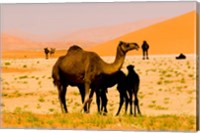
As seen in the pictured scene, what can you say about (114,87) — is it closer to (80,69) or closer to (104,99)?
(104,99)

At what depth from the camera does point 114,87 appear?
21.2 feet

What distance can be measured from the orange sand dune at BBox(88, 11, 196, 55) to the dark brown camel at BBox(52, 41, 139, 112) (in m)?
0.12

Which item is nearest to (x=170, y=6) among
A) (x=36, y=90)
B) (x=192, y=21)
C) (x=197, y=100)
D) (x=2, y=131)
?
(x=192, y=21)

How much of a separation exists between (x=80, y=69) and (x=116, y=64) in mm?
355

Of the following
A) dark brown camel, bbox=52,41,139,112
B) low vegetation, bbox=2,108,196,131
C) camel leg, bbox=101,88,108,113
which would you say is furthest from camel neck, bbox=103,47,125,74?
low vegetation, bbox=2,108,196,131

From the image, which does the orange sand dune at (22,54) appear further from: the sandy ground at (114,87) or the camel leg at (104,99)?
the camel leg at (104,99)

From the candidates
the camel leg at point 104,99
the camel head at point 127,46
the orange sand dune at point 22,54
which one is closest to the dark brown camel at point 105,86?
the camel leg at point 104,99

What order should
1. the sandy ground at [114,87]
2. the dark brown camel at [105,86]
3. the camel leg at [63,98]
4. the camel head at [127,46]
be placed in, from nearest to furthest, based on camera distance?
the sandy ground at [114,87]
the camel head at [127,46]
the dark brown camel at [105,86]
the camel leg at [63,98]

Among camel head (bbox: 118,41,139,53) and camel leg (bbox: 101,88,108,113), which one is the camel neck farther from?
camel leg (bbox: 101,88,108,113)

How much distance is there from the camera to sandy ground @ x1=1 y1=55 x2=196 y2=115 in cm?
623

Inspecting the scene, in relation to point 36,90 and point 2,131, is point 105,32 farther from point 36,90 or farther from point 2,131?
point 2,131

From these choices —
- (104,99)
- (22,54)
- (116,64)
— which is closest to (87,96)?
(104,99)

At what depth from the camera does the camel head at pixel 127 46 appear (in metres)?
6.35

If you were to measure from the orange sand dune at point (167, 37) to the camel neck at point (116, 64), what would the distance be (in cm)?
5
